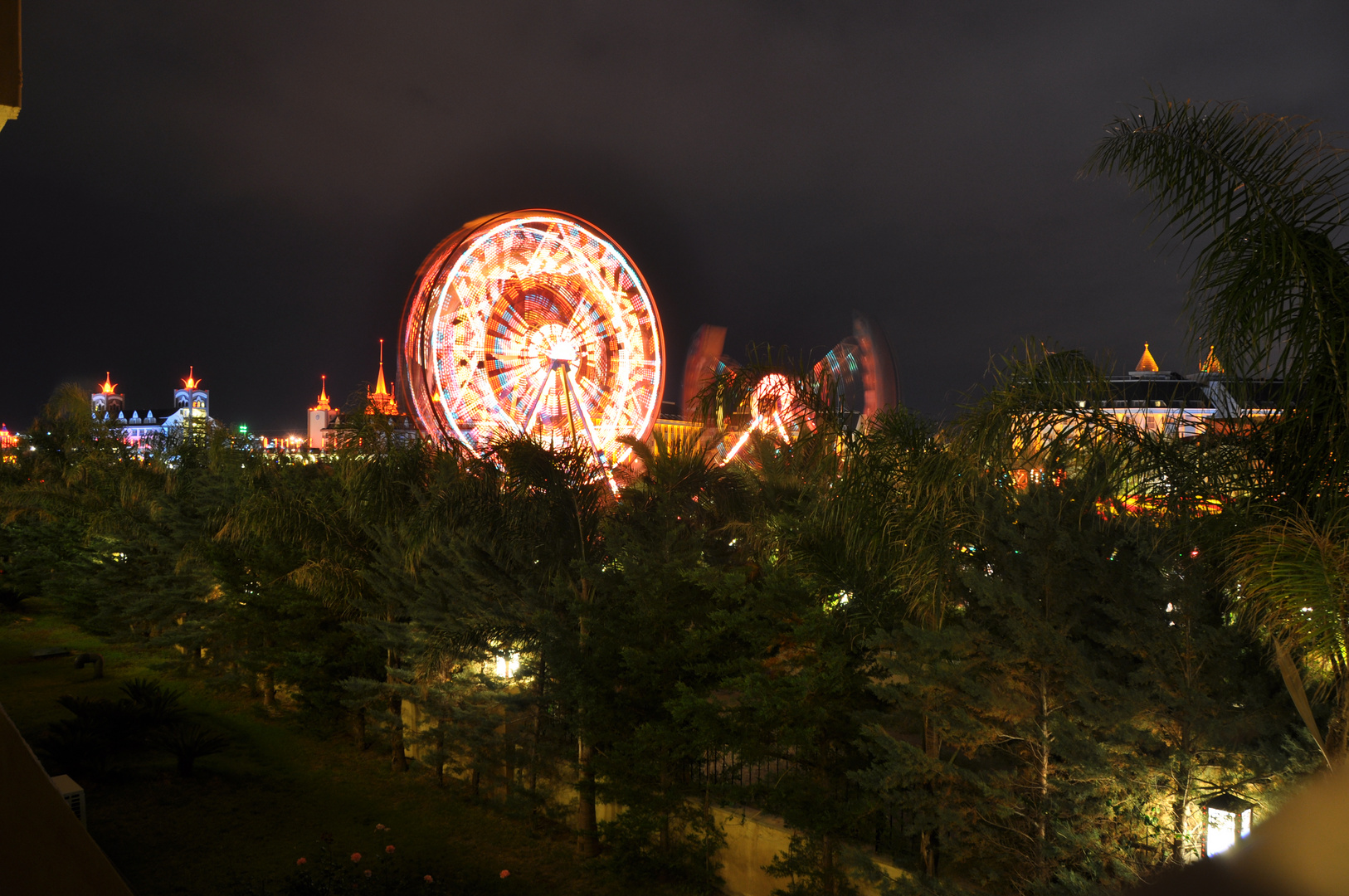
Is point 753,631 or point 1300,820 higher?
point 1300,820

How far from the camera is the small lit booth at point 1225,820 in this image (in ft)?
18.4

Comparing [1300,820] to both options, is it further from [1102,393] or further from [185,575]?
[185,575]

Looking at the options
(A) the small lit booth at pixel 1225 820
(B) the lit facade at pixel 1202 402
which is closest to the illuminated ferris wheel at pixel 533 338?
(B) the lit facade at pixel 1202 402

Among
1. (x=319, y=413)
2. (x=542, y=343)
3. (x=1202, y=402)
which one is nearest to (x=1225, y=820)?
(x=1202, y=402)

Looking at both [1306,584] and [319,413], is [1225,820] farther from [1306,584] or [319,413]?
[319,413]

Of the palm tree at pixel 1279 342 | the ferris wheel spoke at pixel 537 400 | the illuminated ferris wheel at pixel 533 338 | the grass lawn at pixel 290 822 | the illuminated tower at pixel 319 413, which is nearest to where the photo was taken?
the palm tree at pixel 1279 342

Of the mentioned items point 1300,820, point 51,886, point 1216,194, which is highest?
point 1216,194

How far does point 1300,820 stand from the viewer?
826 mm

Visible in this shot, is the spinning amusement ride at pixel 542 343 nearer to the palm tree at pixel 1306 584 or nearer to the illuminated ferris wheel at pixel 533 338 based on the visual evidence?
the illuminated ferris wheel at pixel 533 338

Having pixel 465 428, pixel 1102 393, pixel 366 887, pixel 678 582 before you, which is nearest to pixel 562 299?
pixel 465 428

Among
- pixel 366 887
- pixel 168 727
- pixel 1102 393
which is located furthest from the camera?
pixel 168 727

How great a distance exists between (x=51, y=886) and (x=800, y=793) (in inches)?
325

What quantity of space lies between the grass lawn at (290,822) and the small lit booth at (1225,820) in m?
6.15

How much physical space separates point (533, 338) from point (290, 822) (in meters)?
11.4
